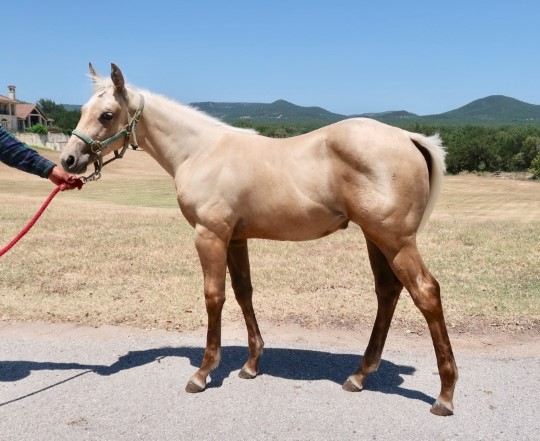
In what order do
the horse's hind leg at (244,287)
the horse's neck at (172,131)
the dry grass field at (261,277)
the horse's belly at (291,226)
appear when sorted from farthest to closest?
1. the dry grass field at (261,277)
2. the horse's hind leg at (244,287)
3. the horse's neck at (172,131)
4. the horse's belly at (291,226)

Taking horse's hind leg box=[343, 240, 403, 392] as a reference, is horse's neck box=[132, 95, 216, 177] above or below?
above

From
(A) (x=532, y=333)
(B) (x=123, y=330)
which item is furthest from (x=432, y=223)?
(B) (x=123, y=330)

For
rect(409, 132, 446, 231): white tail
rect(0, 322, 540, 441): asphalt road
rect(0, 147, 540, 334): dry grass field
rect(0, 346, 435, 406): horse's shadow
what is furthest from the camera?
rect(0, 147, 540, 334): dry grass field

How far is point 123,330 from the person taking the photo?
5.77 metres

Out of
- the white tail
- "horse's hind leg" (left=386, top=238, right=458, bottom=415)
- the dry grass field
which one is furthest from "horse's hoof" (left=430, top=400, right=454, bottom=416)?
the dry grass field

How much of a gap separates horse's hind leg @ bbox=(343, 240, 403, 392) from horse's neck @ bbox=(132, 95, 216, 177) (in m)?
1.69

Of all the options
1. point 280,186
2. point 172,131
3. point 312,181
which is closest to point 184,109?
point 172,131

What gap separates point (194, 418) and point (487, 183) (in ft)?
118

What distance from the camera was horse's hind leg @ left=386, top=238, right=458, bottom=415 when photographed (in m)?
3.72

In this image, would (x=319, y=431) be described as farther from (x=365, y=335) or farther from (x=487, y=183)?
(x=487, y=183)

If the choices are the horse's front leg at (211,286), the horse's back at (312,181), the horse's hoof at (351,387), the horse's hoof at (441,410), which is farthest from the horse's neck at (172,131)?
the horse's hoof at (441,410)

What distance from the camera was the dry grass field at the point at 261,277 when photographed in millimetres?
6215

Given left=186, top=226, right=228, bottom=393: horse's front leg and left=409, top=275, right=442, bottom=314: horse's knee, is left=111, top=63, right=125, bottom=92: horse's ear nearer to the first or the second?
left=186, top=226, right=228, bottom=393: horse's front leg

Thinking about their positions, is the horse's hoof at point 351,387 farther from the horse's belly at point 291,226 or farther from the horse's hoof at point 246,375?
the horse's belly at point 291,226
